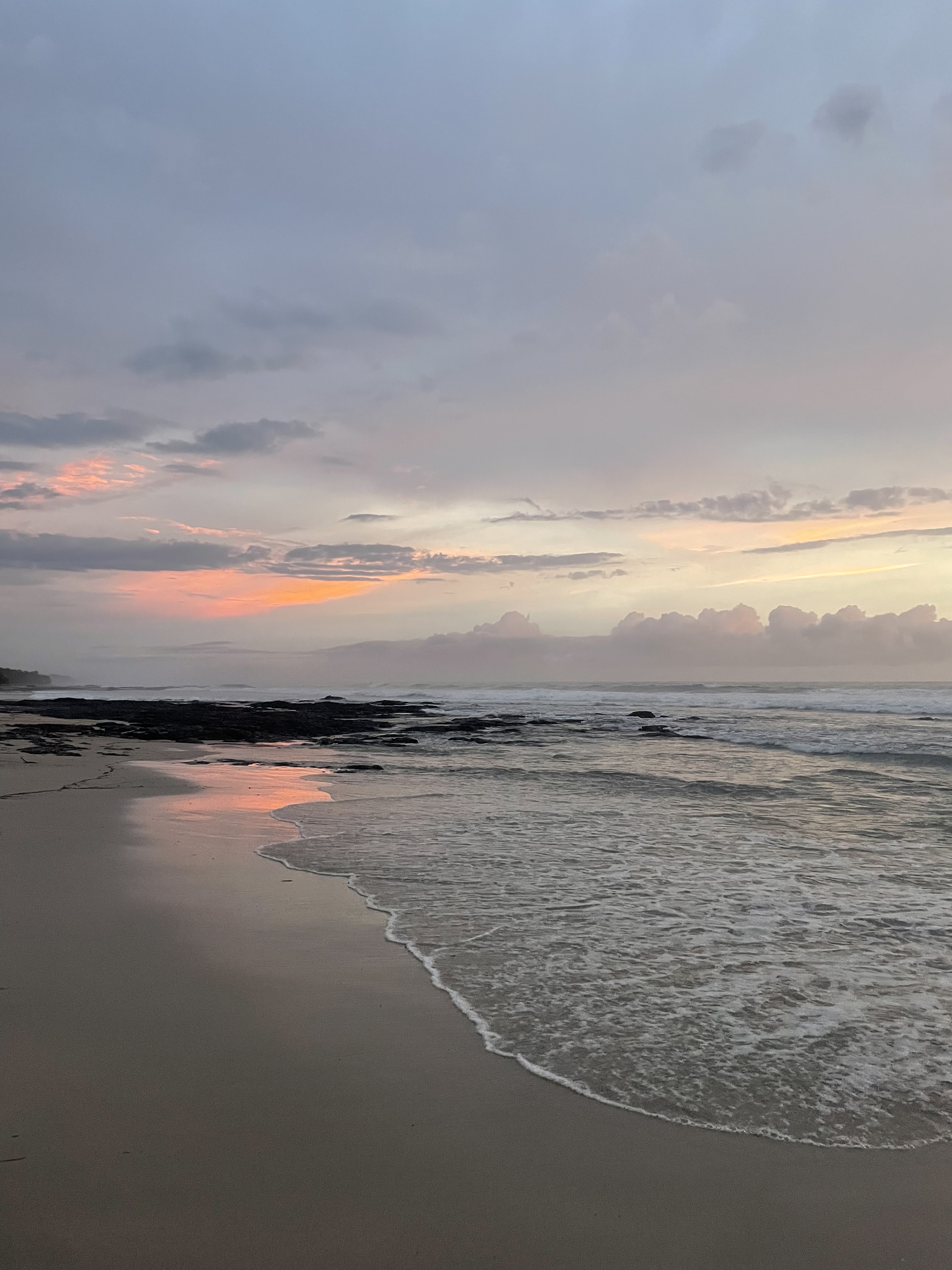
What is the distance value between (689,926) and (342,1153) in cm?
349

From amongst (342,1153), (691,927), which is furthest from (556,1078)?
(691,927)

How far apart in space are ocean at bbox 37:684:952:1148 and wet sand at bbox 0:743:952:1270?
0.28m

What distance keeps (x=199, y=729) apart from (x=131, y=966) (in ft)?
75.5

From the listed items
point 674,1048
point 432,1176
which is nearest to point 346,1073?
point 432,1176

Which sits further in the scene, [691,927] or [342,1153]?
[691,927]

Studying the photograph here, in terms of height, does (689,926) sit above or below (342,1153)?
below

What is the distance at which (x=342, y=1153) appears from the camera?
2803mm

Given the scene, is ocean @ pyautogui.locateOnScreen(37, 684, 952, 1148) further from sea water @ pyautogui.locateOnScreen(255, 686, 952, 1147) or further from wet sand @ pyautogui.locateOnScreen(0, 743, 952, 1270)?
wet sand @ pyautogui.locateOnScreen(0, 743, 952, 1270)

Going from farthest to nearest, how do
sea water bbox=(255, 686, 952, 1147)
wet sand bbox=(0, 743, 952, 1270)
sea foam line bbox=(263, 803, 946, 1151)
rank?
sea water bbox=(255, 686, 952, 1147) → sea foam line bbox=(263, 803, 946, 1151) → wet sand bbox=(0, 743, 952, 1270)

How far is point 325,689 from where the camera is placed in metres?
92.2

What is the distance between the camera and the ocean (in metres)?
3.48

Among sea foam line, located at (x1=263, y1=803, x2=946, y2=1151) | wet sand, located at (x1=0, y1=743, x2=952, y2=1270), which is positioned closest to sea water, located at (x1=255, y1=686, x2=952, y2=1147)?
sea foam line, located at (x1=263, y1=803, x2=946, y2=1151)

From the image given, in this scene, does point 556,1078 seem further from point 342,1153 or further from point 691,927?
point 691,927

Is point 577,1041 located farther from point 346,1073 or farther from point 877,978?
point 877,978
